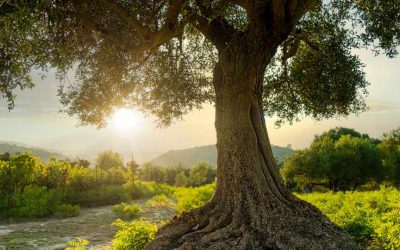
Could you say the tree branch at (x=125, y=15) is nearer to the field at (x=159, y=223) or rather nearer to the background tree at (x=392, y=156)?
the field at (x=159, y=223)

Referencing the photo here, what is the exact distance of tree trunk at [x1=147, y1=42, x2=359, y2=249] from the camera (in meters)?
8.60

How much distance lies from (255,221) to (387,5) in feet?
22.6

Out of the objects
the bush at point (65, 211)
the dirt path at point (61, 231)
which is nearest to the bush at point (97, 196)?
the bush at point (65, 211)

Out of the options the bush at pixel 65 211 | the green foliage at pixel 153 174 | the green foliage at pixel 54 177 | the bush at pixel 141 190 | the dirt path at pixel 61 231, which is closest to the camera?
the dirt path at pixel 61 231

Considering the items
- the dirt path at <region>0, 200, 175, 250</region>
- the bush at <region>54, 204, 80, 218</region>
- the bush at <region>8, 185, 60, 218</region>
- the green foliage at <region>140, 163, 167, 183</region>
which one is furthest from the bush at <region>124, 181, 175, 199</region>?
the green foliage at <region>140, 163, 167, 183</region>

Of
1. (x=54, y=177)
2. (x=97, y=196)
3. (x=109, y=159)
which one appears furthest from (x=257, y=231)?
(x=109, y=159)

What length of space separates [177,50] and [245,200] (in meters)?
6.40

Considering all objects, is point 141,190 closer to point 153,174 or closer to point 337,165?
point 337,165

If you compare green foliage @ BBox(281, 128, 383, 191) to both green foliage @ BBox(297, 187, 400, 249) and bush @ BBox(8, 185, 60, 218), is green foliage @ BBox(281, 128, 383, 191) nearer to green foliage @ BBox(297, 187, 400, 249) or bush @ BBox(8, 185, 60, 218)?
bush @ BBox(8, 185, 60, 218)

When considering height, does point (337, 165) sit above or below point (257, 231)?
above

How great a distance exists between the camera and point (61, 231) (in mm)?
16781

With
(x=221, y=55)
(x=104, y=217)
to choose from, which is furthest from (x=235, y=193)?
(x=104, y=217)

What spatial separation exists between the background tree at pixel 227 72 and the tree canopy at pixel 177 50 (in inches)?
1.4

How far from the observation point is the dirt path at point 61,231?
45.0 ft
